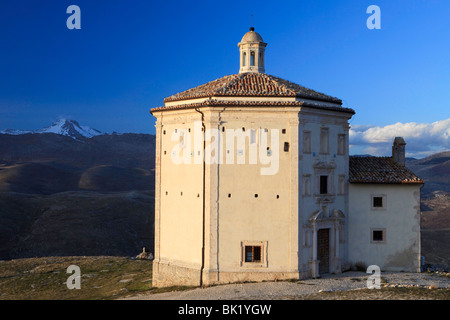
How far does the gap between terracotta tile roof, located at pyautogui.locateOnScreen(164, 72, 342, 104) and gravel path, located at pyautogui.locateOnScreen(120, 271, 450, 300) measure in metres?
9.49

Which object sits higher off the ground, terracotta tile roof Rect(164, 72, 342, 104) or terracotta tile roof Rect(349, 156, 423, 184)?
terracotta tile roof Rect(164, 72, 342, 104)

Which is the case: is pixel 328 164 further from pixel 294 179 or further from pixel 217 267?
pixel 217 267

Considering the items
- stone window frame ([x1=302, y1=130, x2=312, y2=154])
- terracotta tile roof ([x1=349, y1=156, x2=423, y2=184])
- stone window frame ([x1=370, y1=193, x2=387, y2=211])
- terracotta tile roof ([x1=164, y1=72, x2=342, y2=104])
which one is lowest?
stone window frame ([x1=370, y1=193, x2=387, y2=211])

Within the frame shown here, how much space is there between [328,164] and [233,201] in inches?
230

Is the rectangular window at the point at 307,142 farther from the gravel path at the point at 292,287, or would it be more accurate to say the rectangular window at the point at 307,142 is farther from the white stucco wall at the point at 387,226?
the gravel path at the point at 292,287

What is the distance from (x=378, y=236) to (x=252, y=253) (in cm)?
809

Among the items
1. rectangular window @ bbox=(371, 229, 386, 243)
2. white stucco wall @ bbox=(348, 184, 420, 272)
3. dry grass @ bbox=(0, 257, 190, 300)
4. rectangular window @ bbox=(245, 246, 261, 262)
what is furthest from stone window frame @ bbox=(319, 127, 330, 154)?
dry grass @ bbox=(0, 257, 190, 300)

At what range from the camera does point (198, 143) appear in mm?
24766

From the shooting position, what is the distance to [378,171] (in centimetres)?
2791

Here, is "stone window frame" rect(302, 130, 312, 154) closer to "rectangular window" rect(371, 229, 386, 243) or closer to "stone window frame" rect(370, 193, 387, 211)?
"stone window frame" rect(370, 193, 387, 211)

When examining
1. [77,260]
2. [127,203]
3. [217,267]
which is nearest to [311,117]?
[217,267]

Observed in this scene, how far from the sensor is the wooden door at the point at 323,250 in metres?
25.5

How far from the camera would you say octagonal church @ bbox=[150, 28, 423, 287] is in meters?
24.0

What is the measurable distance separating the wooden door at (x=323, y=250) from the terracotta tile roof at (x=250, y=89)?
7.31 metres
